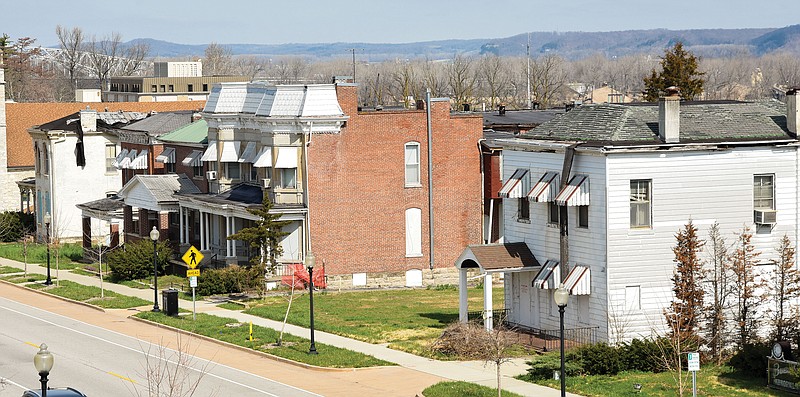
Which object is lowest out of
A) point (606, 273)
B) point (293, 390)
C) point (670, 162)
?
point (293, 390)

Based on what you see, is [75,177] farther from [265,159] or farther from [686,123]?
[686,123]

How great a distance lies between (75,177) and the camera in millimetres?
79688

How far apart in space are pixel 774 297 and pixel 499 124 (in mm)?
29166

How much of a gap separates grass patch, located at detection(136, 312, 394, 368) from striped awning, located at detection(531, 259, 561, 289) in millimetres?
5977

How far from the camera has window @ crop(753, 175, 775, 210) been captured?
40.2m

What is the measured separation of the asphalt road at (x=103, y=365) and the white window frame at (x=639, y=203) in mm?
11162

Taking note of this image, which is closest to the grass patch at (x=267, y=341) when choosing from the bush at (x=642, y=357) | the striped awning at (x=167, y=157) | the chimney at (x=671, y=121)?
the bush at (x=642, y=357)

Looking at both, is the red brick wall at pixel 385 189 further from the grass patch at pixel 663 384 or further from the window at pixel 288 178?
the grass patch at pixel 663 384

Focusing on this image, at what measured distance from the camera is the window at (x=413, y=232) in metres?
58.8

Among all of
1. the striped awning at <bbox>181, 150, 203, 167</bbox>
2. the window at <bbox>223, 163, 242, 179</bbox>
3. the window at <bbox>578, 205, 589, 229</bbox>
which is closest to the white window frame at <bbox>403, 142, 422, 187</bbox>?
the window at <bbox>223, 163, 242, 179</bbox>

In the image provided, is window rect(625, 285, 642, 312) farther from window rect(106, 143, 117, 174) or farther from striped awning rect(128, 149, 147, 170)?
window rect(106, 143, 117, 174)

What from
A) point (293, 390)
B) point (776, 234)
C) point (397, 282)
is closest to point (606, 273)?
point (776, 234)

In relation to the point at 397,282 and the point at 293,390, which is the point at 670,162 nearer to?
the point at 293,390

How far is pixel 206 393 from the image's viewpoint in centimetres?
3466
